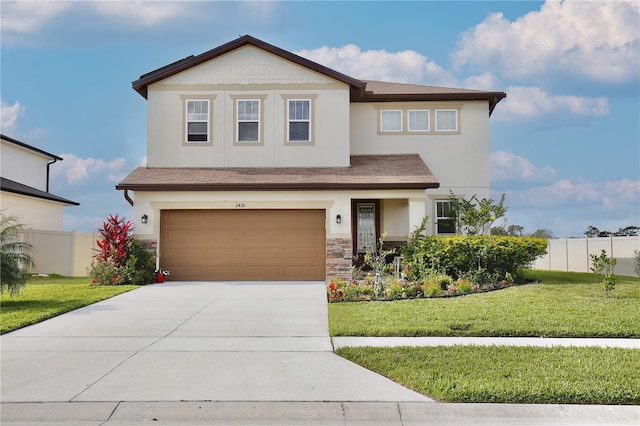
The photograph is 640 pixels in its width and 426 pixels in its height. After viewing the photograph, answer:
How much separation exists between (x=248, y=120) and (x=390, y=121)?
563 centimetres

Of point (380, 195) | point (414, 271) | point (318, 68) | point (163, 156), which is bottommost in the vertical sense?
point (414, 271)

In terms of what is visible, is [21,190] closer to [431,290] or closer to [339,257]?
[339,257]

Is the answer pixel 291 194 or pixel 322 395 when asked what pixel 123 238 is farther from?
pixel 322 395

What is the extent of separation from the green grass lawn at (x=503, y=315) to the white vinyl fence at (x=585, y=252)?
22.3ft

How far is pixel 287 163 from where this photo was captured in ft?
68.7

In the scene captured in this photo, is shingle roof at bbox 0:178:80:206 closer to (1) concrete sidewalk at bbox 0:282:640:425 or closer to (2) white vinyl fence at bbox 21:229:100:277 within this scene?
(2) white vinyl fence at bbox 21:229:100:277

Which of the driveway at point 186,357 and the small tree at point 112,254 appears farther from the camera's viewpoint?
the small tree at point 112,254

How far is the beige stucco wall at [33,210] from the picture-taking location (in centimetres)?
2561

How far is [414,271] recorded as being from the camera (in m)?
17.5

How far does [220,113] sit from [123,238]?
18.5ft

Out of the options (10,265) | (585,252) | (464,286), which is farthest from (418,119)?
(10,265)

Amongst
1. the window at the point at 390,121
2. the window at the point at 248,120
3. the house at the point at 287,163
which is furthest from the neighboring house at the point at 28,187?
the window at the point at 390,121

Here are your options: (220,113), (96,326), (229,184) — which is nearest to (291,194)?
(229,184)

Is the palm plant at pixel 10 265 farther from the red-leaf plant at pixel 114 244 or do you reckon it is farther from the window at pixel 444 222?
the window at pixel 444 222
